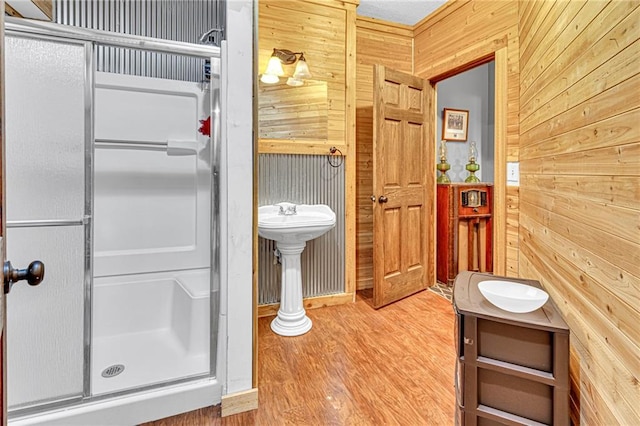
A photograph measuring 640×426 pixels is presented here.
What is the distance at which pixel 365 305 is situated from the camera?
3033 mm

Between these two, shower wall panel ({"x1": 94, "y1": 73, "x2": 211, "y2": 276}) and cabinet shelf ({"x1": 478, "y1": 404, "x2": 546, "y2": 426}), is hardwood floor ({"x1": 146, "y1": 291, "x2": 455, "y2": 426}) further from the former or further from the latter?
shower wall panel ({"x1": 94, "y1": 73, "x2": 211, "y2": 276})

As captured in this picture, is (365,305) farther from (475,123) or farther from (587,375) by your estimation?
(475,123)

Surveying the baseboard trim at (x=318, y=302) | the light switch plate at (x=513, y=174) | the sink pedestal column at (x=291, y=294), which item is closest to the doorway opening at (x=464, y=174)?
the light switch plate at (x=513, y=174)

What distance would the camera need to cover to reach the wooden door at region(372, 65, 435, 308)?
2.87 metres

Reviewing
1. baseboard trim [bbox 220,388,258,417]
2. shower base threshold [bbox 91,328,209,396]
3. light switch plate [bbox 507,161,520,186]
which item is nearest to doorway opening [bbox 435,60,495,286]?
light switch plate [bbox 507,161,520,186]

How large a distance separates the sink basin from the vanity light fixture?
3.33 feet

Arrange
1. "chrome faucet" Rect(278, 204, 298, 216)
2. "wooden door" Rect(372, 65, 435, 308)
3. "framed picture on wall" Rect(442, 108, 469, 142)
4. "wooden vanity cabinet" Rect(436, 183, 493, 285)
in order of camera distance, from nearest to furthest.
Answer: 1. "chrome faucet" Rect(278, 204, 298, 216)
2. "wooden door" Rect(372, 65, 435, 308)
3. "wooden vanity cabinet" Rect(436, 183, 493, 285)
4. "framed picture on wall" Rect(442, 108, 469, 142)

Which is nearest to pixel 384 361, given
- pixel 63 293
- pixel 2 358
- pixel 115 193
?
pixel 63 293

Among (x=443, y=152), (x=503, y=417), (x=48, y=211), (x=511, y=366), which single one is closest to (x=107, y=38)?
(x=48, y=211)

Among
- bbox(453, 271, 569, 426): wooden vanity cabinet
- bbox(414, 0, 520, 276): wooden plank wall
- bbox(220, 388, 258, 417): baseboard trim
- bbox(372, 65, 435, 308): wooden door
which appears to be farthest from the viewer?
bbox(372, 65, 435, 308): wooden door

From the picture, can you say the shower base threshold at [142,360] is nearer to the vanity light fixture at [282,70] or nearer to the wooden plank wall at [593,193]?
the wooden plank wall at [593,193]

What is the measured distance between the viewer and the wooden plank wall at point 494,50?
2.45m

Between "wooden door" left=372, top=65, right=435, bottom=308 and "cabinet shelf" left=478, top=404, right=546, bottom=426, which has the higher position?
"wooden door" left=372, top=65, right=435, bottom=308

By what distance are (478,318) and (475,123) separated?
3.65m
